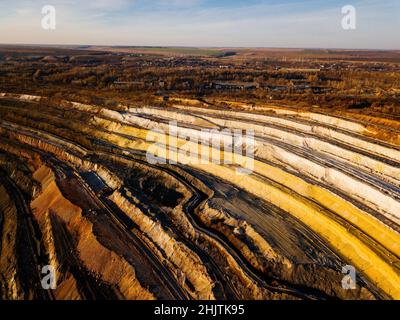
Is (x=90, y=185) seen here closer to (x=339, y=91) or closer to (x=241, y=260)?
(x=241, y=260)

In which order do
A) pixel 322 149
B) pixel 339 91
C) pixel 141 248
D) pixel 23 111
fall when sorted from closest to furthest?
pixel 141 248
pixel 322 149
pixel 23 111
pixel 339 91

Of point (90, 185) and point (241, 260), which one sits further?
point (90, 185)

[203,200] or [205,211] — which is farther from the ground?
[203,200]

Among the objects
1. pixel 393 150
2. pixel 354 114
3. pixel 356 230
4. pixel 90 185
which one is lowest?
pixel 356 230

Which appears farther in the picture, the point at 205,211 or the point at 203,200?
the point at 203,200
